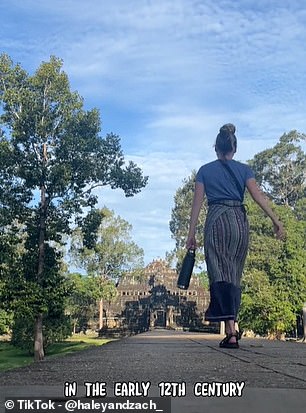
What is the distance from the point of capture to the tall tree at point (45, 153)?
18.5 meters

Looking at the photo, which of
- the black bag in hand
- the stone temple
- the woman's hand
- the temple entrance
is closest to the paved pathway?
the black bag in hand

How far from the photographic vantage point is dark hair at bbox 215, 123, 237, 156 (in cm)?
507

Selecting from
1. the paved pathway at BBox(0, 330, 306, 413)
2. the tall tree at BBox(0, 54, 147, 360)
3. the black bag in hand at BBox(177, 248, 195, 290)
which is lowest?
the paved pathway at BBox(0, 330, 306, 413)

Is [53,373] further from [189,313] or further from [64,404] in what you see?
[189,313]

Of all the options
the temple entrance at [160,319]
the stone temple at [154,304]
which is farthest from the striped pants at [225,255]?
the temple entrance at [160,319]

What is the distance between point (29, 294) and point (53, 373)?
526 inches

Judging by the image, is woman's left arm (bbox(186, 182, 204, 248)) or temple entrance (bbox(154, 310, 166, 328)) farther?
temple entrance (bbox(154, 310, 166, 328))

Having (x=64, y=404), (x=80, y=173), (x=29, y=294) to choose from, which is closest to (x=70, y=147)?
(x=80, y=173)

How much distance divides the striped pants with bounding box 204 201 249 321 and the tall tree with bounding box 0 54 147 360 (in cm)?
1364

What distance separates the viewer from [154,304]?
42969 mm

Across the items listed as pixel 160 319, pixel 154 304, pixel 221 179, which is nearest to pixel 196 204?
pixel 221 179
